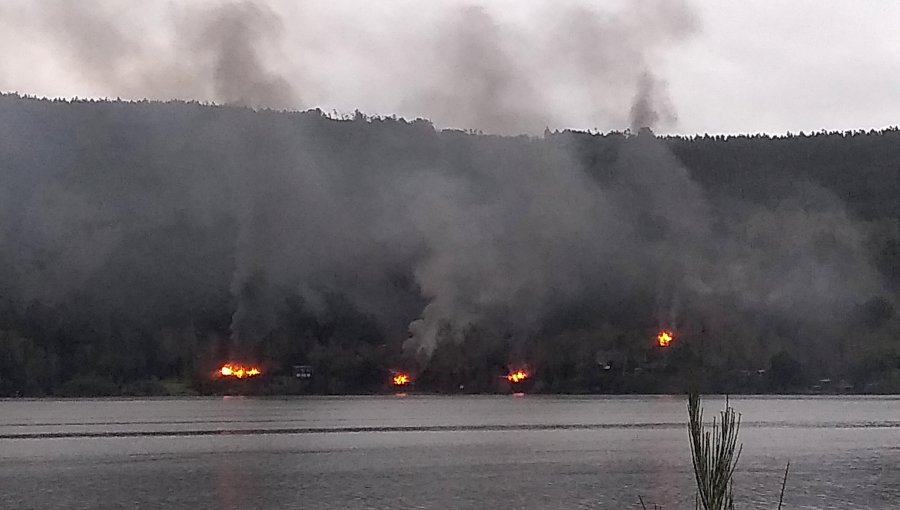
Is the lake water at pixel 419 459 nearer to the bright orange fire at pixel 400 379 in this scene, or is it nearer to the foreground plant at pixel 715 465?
the bright orange fire at pixel 400 379

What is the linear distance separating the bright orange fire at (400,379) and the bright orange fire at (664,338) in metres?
39.2

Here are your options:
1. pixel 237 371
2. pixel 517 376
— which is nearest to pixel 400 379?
pixel 517 376

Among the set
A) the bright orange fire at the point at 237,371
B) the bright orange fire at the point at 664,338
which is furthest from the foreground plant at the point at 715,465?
the bright orange fire at the point at 664,338

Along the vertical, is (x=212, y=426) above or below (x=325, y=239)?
below

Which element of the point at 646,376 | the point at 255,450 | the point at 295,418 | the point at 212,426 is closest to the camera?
the point at 255,450

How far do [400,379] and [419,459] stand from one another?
9209cm

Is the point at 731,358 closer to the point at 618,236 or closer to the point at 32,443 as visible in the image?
the point at 618,236

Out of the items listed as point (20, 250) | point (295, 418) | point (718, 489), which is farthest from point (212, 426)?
point (718, 489)

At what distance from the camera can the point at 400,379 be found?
18388 cm

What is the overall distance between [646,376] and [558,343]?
2032 cm

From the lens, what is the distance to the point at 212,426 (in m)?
143

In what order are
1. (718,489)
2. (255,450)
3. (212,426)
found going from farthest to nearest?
(212,426), (255,450), (718,489)

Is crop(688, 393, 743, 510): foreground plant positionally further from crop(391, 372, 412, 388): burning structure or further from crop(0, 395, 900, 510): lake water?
crop(391, 372, 412, 388): burning structure

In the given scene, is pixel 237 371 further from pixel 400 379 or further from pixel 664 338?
pixel 664 338
